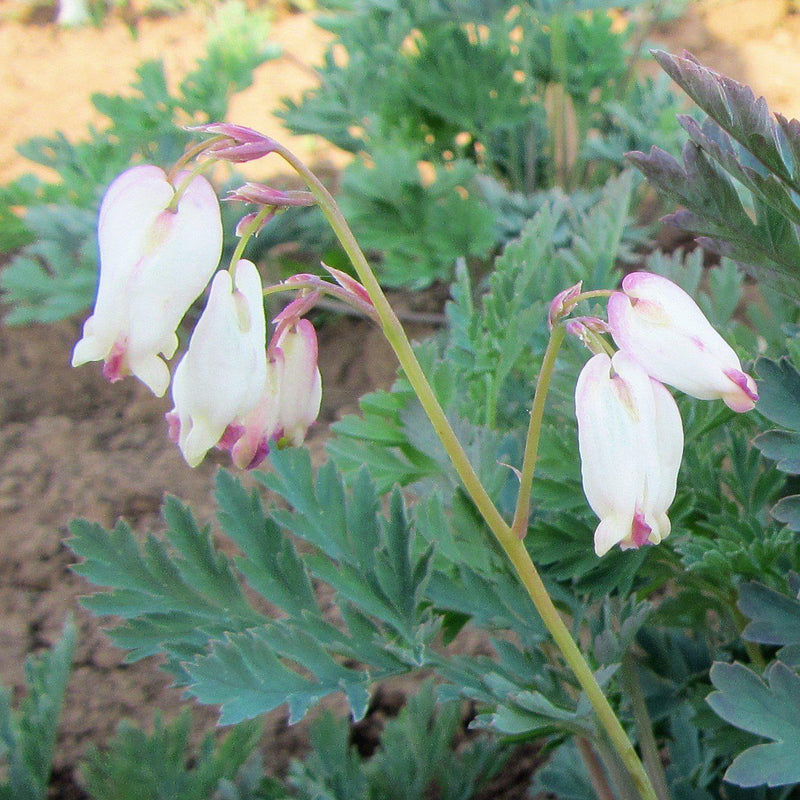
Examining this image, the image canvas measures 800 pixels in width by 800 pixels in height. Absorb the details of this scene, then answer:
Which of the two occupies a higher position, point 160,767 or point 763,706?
point 763,706

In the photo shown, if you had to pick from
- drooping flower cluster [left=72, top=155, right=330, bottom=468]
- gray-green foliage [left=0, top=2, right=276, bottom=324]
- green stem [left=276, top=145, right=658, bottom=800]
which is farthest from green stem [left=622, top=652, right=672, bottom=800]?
gray-green foliage [left=0, top=2, right=276, bottom=324]

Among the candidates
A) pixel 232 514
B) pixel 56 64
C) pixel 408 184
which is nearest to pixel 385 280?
pixel 408 184

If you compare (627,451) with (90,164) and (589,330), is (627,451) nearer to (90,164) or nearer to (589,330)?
(589,330)

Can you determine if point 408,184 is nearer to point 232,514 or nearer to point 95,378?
point 95,378

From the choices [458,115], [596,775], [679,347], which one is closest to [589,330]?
[679,347]

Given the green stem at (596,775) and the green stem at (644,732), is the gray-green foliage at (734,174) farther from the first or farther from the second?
the green stem at (596,775)

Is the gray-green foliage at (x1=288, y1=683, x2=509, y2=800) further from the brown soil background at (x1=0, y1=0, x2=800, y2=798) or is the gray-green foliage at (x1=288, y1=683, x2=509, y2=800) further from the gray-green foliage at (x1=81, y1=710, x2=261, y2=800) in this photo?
the brown soil background at (x1=0, y1=0, x2=800, y2=798)
